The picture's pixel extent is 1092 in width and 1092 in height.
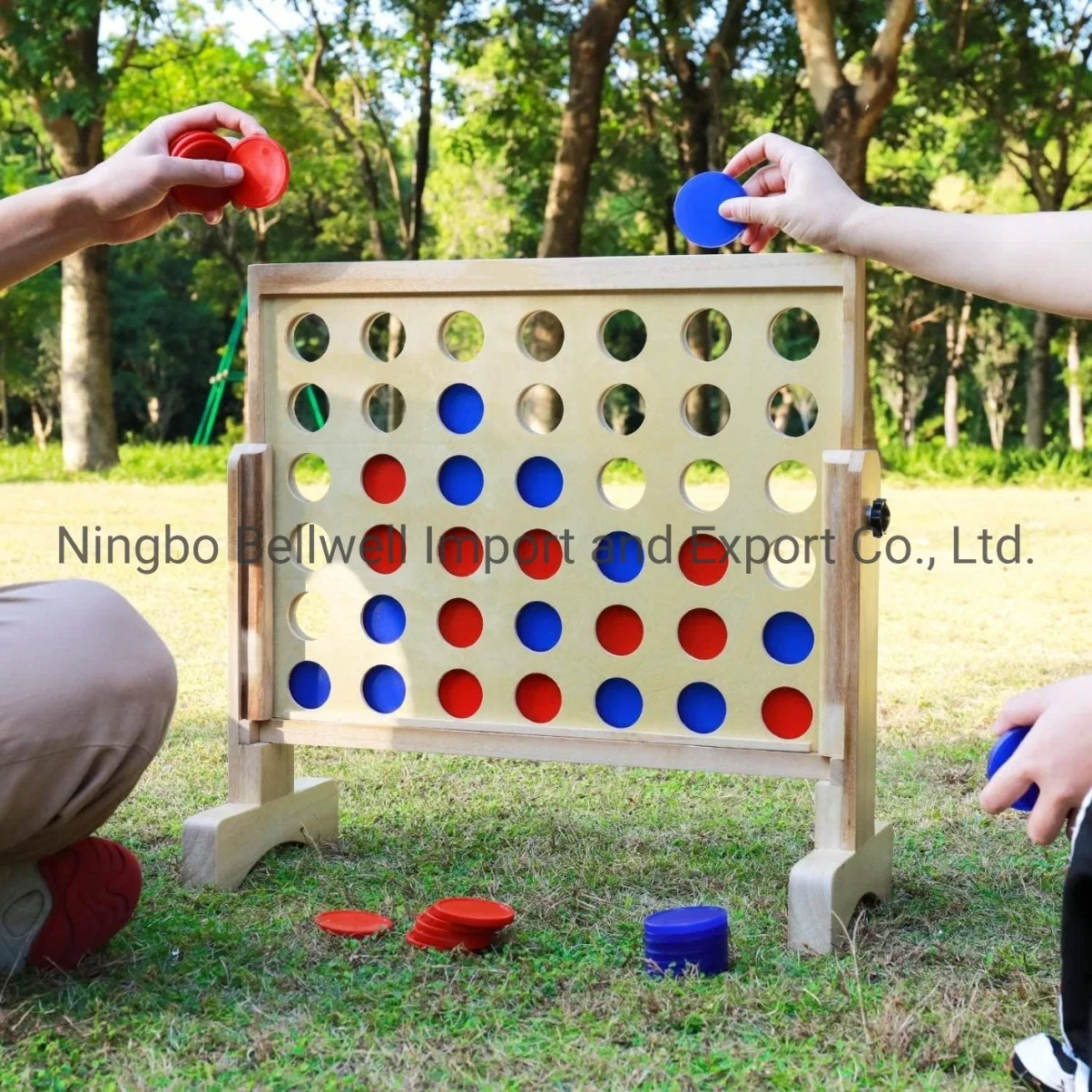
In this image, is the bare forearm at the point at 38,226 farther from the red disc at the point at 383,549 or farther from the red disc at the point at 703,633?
the red disc at the point at 703,633

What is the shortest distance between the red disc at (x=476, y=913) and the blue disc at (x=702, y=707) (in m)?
0.42

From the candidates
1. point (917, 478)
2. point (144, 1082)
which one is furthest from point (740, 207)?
point (917, 478)

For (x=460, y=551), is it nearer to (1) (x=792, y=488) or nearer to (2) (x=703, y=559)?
(2) (x=703, y=559)

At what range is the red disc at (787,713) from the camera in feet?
6.61

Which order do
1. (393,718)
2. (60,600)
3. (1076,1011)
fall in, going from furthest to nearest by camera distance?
(393,718)
(60,600)
(1076,1011)

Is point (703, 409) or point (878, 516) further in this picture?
point (703, 409)

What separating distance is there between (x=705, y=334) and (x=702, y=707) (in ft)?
44.1

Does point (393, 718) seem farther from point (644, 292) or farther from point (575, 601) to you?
point (644, 292)

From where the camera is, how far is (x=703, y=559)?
2.06 metres

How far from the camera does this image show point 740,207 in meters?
1.92

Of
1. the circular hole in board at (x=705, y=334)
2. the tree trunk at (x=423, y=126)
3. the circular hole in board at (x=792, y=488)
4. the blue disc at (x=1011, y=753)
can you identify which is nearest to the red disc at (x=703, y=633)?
the circular hole in board at (x=705, y=334)

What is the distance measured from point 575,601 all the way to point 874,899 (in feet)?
2.09

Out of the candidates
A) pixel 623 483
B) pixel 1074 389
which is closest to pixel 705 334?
pixel 623 483

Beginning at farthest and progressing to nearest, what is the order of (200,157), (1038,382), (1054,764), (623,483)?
(1038,382)
(623,483)
(200,157)
(1054,764)
